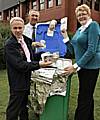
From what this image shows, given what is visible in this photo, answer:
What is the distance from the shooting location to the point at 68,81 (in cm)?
556

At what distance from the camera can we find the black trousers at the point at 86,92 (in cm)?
516

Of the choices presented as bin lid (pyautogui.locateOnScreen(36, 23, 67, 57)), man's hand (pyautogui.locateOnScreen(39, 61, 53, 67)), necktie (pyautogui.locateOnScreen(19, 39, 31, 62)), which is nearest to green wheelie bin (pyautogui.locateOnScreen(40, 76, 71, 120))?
bin lid (pyautogui.locateOnScreen(36, 23, 67, 57))

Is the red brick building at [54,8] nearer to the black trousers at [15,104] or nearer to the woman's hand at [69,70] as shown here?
the woman's hand at [69,70]

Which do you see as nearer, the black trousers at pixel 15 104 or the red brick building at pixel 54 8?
the black trousers at pixel 15 104

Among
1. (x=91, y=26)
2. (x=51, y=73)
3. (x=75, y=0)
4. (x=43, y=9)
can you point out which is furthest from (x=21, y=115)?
(x=43, y=9)

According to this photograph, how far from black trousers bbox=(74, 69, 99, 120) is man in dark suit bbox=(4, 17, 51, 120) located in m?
0.60

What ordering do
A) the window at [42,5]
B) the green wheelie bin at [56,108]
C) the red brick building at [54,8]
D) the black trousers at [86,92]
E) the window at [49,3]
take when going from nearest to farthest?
the black trousers at [86,92] → the green wheelie bin at [56,108] → the red brick building at [54,8] → the window at [49,3] → the window at [42,5]

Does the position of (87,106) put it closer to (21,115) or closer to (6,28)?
(21,115)

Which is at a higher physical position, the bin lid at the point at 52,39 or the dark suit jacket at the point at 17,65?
the bin lid at the point at 52,39

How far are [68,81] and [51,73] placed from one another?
363mm

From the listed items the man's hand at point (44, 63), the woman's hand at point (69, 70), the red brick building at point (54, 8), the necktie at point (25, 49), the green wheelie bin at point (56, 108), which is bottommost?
the green wheelie bin at point (56, 108)

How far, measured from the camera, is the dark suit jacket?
479cm

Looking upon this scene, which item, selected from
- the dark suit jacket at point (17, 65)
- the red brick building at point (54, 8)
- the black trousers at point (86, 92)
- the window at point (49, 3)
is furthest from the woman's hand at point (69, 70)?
the window at point (49, 3)

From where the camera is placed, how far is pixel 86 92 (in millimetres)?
5266
